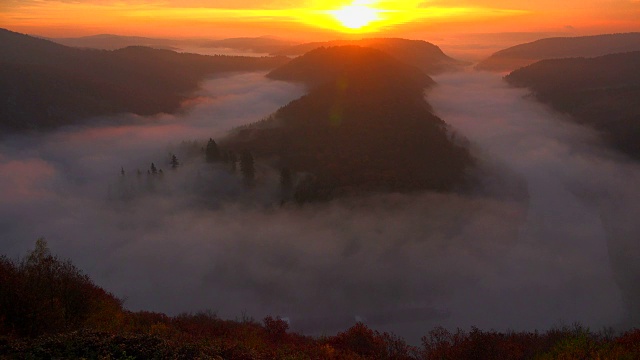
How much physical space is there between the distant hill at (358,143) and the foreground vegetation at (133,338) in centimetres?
7623

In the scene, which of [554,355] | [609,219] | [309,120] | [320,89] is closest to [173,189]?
[309,120]

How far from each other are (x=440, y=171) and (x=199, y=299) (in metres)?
80.1

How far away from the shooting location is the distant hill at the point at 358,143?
12112 centimetres

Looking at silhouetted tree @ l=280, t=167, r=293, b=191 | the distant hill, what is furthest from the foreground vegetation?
the distant hill

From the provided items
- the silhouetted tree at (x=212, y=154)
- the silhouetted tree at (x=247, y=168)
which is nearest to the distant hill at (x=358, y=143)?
the silhouetted tree at (x=247, y=168)

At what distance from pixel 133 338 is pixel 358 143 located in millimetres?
123271

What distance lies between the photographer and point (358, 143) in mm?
139625

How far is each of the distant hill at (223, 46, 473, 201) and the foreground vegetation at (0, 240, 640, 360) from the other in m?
76.2

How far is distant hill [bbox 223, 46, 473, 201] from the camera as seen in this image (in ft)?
397

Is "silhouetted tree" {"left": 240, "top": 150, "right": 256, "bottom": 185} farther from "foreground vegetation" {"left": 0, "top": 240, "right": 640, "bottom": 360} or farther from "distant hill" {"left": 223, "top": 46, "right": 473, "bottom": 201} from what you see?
"foreground vegetation" {"left": 0, "top": 240, "right": 640, "bottom": 360}

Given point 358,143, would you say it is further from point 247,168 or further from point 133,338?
point 133,338

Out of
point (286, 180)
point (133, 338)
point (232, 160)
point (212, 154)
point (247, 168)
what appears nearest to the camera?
point (133, 338)

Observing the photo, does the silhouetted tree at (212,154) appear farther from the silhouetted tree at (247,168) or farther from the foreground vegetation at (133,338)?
the foreground vegetation at (133,338)

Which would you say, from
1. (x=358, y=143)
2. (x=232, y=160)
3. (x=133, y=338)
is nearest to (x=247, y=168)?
(x=232, y=160)
